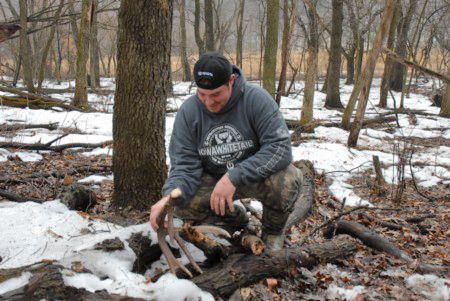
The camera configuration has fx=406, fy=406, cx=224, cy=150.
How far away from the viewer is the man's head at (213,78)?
2.41 metres

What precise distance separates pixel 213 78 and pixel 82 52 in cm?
870

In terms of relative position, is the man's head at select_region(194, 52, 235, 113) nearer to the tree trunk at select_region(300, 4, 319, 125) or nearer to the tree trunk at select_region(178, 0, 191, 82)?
the tree trunk at select_region(300, 4, 319, 125)

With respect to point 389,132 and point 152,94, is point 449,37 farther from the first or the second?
point 152,94

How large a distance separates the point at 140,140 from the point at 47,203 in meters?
0.96

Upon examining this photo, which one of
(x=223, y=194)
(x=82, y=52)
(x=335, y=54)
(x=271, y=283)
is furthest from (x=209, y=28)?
(x=271, y=283)

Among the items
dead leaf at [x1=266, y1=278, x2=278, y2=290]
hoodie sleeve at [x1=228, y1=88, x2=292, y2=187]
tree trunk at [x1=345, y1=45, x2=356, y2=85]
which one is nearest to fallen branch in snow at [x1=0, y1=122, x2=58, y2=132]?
hoodie sleeve at [x1=228, y1=88, x2=292, y2=187]

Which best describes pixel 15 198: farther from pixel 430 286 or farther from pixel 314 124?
pixel 314 124

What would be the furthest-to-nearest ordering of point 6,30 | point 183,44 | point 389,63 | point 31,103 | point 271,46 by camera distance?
point 183,44 → point 389,63 → point 31,103 → point 271,46 → point 6,30

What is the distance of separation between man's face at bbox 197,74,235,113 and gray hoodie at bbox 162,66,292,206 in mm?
56

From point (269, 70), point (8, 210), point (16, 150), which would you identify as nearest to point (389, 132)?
point (269, 70)

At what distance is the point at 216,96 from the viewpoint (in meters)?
2.53

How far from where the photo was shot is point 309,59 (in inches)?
361

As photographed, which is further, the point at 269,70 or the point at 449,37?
the point at 449,37

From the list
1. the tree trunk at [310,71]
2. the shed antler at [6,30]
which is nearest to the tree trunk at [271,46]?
the tree trunk at [310,71]
